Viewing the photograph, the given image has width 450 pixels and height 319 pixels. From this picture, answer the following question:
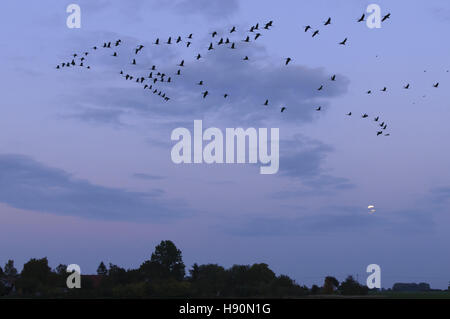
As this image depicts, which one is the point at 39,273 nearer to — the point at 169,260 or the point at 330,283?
the point at 169,260

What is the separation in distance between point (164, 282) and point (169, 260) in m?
28.2

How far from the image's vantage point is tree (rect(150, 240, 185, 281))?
18362cm

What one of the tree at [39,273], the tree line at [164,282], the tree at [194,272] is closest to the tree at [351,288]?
the tree line at [164,282]

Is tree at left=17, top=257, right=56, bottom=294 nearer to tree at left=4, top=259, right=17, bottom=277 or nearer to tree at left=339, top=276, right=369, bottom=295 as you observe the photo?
tree at left=4, top=259, right=17, bottom=277

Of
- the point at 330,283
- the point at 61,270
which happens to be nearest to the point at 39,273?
the point at 61,270

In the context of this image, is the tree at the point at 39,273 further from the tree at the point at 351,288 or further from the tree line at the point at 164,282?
the tree at the point at 351,288

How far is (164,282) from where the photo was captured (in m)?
158

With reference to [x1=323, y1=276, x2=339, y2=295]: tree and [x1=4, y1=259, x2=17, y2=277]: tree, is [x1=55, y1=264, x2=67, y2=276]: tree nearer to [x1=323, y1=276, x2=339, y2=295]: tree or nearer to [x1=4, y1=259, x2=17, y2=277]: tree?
[x1=4, y1=259, x2=17, y2=277]: tree

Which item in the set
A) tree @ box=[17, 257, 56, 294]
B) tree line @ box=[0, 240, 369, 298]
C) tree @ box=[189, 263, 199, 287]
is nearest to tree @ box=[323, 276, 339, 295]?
tree line @ box=[0, 240, 369, 298]

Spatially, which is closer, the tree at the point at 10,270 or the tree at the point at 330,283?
the tree at the point at 330,283

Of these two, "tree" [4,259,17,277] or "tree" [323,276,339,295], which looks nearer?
"tree" [323,276,339,295]

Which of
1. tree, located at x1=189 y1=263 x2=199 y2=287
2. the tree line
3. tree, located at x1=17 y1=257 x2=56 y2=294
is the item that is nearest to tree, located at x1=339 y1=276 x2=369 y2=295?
the tree line

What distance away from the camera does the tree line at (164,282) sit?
14825 cm
